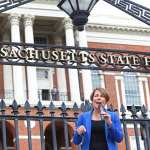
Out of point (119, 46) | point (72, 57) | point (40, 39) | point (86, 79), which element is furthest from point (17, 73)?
point (72, 57)

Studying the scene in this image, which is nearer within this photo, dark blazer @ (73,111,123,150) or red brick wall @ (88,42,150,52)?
dark blazer @ (73,111,123,150)

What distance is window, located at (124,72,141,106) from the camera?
38.3 m

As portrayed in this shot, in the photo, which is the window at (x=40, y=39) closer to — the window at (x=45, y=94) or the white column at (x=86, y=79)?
the white column at (x=86, y=79)

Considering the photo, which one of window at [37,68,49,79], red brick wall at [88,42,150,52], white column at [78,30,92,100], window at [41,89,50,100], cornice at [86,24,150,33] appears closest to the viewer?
white column at [78,30,92,100]

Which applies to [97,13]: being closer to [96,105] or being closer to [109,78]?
[109,78]

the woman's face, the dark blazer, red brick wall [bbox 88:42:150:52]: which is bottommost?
the dark blazer

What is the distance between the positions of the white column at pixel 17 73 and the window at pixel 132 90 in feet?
23.3

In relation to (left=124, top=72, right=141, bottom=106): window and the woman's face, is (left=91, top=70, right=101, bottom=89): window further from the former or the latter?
the woman's face

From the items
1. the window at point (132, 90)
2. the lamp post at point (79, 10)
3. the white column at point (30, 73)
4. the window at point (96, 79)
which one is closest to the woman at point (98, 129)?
the lamp post at point (79, 10)

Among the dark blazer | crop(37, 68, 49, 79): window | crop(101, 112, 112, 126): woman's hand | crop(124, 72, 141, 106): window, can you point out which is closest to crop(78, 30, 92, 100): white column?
crop(37, 68, 49, 79): window

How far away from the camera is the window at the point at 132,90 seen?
38.3 m

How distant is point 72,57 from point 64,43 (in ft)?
103

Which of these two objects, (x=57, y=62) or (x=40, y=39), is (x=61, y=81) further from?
(x=57, y=62)

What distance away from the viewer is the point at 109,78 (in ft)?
123
